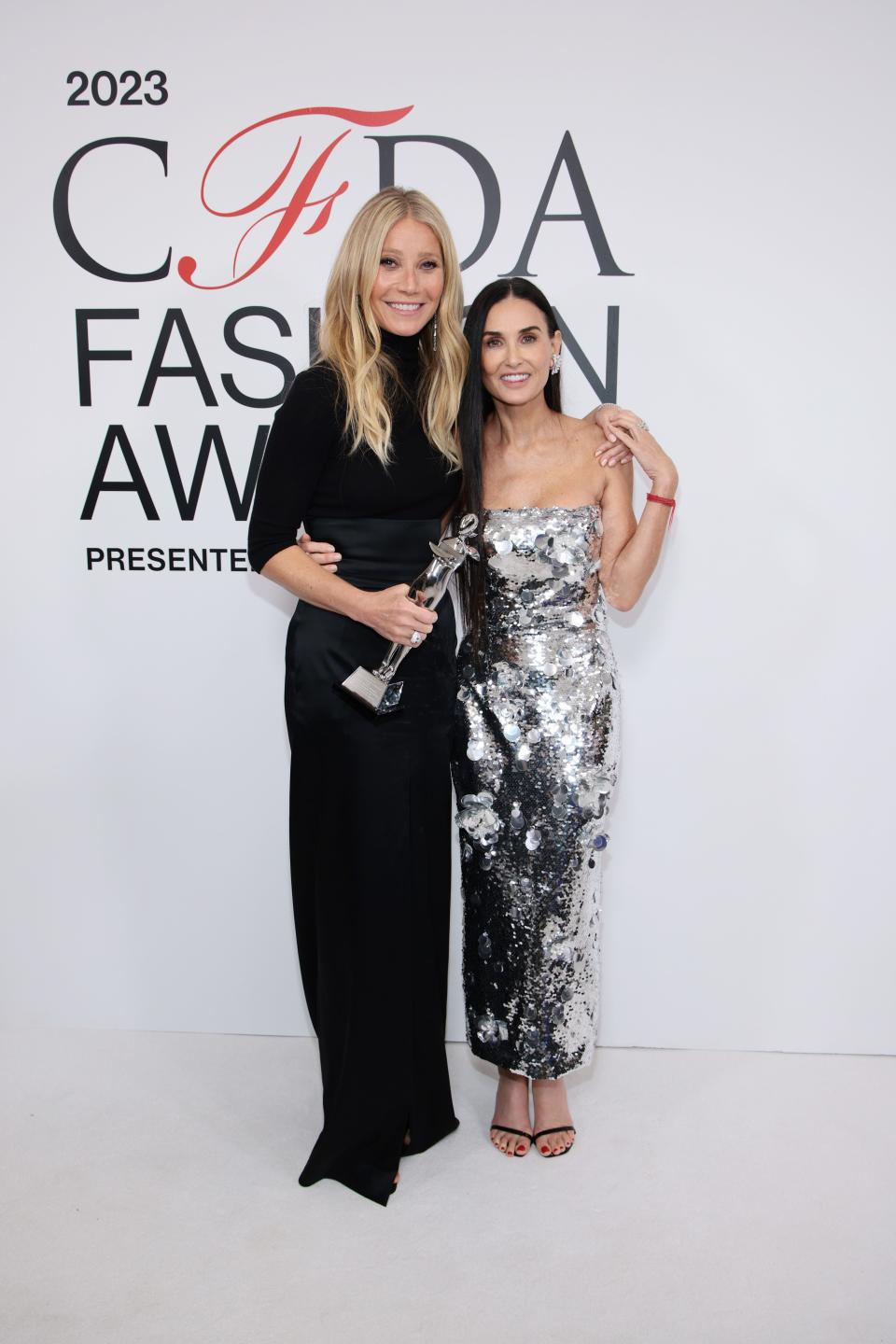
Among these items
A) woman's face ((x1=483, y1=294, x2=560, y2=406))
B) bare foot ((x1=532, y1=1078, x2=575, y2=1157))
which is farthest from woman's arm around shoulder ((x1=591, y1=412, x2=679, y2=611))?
bare foot ((x1=532, y1=1078, x2=575, y2=1157))

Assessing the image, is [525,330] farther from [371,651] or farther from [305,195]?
[305,195]

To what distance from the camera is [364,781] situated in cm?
220

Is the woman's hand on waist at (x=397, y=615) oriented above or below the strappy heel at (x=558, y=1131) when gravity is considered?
above

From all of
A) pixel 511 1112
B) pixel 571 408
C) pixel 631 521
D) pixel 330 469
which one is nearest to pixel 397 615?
pixel 330 469

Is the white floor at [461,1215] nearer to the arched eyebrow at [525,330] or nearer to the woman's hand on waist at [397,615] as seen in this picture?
the woman's hand on waist at [397,615]

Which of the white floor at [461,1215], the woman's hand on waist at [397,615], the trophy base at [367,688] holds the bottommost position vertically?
the white floor at [461,1215]

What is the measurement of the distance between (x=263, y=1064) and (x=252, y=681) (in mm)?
1045

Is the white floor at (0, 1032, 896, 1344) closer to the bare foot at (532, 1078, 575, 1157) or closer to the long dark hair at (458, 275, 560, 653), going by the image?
the bare foot at (532, 1078, 575, 1157)

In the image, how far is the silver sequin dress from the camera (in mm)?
2244

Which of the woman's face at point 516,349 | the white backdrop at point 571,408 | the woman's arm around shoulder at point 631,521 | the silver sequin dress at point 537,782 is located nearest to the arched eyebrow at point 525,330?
the woman's face at point 516,349

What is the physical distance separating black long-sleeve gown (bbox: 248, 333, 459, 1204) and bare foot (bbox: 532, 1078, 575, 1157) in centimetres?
32

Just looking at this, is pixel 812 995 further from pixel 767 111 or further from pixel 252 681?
pixel 767 111

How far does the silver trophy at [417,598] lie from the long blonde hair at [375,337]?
0.22 m

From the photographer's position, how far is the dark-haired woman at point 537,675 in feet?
7.28
